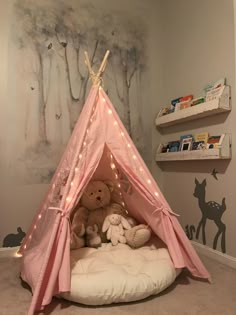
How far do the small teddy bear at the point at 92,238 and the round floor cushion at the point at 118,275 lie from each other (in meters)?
0.16

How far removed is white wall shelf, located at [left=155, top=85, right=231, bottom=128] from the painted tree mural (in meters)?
0.44

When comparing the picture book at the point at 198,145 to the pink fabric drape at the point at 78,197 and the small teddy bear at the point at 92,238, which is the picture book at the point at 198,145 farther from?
the small teddy bear at the point at 92,238

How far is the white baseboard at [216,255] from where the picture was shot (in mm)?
2381

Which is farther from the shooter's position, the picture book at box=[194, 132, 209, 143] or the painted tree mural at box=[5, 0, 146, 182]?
the painted tree mural at box=[5, 0, 146, 182]

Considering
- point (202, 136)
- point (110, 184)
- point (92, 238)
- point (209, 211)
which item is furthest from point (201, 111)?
point (92, 238)

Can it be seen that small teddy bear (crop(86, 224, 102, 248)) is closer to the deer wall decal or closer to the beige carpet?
the beige carpet

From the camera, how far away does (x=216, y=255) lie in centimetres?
254

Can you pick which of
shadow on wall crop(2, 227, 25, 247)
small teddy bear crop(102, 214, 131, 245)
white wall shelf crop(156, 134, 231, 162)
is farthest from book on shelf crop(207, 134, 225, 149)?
shadow on wall crop(2, 227, 25, 247)

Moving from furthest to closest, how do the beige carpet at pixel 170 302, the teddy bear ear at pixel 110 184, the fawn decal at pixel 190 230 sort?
→ the fawn decal at pixel 190 230, the teddy bear ear at pixel 110 184, the beige carpet at pixel 170 302

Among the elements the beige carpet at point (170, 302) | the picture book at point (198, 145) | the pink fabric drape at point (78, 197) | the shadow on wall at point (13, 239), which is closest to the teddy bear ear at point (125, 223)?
the pink fabric drape at point (78, 197)

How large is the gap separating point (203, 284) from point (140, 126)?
1.87m

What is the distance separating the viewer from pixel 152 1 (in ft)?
11.2

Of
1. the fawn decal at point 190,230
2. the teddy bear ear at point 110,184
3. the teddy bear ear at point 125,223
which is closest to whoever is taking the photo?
the teddy bear ear at point 125,223

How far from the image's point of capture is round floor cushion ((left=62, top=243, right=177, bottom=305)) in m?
1.70
